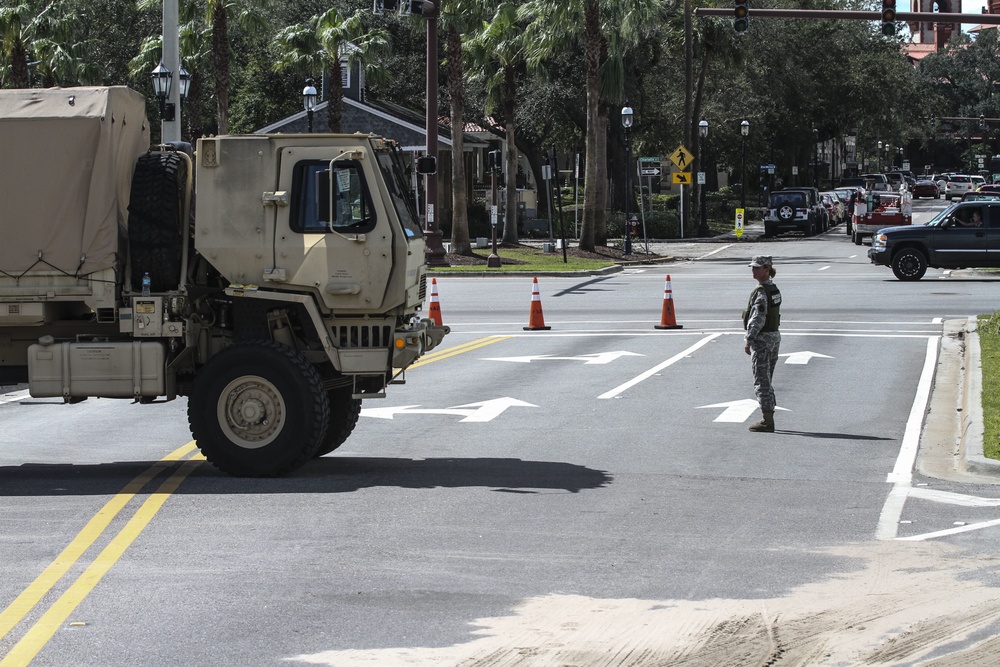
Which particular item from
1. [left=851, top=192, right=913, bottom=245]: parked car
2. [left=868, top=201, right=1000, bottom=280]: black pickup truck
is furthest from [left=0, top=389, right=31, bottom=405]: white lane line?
[left=851, top=192, right=913, bottom=245]: parked car

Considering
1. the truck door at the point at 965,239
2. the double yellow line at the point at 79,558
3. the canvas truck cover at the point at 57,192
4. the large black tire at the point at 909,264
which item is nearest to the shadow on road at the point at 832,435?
the double yellow line at the point at 79,558

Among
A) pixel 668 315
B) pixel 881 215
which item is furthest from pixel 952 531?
pixel 881 215

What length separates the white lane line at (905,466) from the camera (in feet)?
31.1

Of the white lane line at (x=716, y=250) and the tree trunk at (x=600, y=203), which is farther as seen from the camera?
the white lane line at (x=716, y=250)

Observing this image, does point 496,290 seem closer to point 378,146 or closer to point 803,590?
point 378,146

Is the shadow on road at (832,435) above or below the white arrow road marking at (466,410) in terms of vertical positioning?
below

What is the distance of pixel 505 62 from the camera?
163 feet

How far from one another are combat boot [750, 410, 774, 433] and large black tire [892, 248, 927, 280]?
21999 millimetres

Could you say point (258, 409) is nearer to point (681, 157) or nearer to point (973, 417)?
point (973, 417)

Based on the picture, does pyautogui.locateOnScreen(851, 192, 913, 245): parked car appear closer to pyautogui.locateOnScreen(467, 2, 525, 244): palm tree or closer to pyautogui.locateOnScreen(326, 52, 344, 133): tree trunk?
pyautogui.locateOnScreen(467, 2, 525, 244): palm tree

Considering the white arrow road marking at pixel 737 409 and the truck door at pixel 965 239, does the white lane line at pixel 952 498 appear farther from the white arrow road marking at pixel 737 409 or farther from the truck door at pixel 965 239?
the truck door at pixel 965 239

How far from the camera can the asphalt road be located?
6734 millimetres

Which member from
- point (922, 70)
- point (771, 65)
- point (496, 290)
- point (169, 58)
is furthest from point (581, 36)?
point (922, 70)

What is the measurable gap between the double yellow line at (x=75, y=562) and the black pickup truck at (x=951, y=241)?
85.2ft
